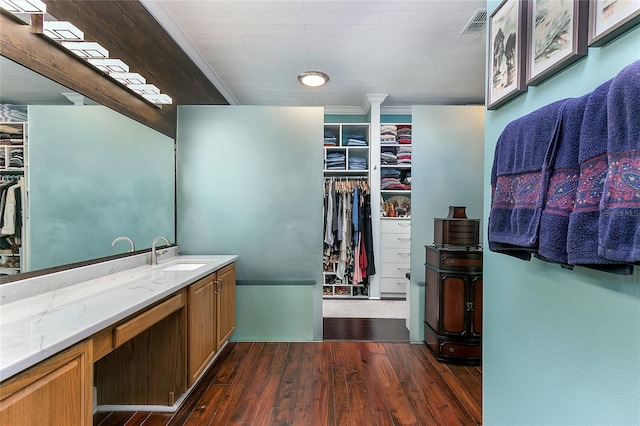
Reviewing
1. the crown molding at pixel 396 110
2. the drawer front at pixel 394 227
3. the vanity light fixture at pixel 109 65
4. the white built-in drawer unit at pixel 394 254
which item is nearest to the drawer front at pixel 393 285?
the white built-in drawer unit at pixel 394 254

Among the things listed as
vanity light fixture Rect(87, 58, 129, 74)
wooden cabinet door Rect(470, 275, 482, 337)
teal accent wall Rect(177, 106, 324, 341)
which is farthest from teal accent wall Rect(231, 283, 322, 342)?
vanity light fixture Rect(87, 58, 129, 74)

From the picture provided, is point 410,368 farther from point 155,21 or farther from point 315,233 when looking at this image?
point 155,21

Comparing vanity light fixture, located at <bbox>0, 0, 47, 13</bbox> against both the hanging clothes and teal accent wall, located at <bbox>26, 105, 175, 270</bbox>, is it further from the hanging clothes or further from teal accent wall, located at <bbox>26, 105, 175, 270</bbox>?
the hanging clothes

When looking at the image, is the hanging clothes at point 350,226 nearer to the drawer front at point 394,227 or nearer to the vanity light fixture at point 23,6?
the drawer front at point 394,227

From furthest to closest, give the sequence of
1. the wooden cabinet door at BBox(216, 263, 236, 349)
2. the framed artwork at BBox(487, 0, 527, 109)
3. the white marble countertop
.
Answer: the wooden cabinet door at BBox(216, 263, 236, 349) < the framed artwork at BBox(487, 0, 527, 109) < the white marble countertop

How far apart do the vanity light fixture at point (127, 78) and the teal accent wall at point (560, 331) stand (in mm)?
2216

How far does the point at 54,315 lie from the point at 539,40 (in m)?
2.10

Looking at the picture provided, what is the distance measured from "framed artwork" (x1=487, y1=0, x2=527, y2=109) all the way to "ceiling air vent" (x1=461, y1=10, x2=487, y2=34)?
4.14ft

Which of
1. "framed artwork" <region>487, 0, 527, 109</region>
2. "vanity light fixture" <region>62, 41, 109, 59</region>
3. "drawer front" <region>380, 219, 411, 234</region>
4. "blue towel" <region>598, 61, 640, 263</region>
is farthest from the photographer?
"drawer front" <region>380, 219, 411, 234</region>

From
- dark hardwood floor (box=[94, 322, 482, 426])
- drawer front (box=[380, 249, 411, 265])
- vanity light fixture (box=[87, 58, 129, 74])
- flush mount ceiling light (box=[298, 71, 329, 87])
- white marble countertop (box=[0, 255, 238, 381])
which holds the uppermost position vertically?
flush mount ceiling light (box=[298, 71, 329, 87])

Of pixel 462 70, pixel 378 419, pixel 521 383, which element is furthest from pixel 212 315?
pixel 462 70

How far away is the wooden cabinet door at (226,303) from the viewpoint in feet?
8.18

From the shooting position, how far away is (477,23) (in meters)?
2.48

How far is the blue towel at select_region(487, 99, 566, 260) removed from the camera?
0.92 meters
